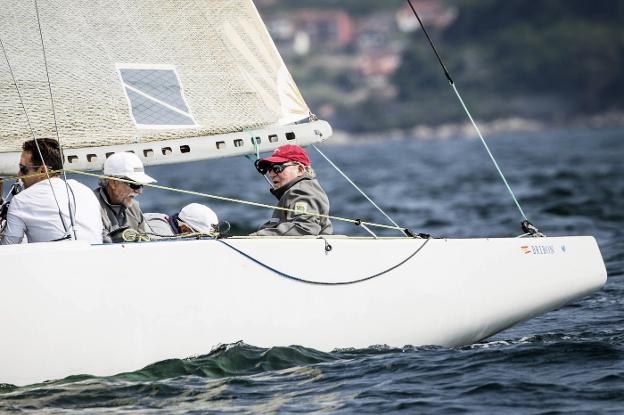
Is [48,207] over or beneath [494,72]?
beneath

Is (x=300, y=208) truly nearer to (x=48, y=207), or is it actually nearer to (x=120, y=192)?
(x=120, y=192)

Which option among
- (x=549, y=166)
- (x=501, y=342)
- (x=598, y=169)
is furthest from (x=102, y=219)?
(x=549, y=166)

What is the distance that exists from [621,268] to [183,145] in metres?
4.54

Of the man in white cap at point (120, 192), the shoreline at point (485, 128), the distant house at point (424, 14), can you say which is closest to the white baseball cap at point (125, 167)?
the man in white cap at point (120, 192)

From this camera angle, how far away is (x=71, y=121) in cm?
706

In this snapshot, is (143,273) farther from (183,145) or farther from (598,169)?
(598,169)

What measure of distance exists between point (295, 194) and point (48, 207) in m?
1.29

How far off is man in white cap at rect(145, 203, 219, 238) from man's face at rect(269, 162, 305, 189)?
44cm

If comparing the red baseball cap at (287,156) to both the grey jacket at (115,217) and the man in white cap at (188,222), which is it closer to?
the man in white cap at (188,222)

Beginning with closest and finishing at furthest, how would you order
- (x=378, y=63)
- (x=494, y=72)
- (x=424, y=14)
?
(x=494, y=72), (x=378, y=63), (x=424, y=14)

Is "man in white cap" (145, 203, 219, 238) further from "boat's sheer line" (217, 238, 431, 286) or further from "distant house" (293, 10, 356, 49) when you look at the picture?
"distant house" (293, 10, 356, 49)

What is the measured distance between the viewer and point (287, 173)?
268 inches

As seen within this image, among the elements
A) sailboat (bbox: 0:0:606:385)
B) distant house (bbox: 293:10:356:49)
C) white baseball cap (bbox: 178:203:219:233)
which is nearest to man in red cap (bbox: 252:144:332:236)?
sailboat (bbox: 0:0:606:385)

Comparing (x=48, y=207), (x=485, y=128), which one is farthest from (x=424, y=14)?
(x=48, y=207)
